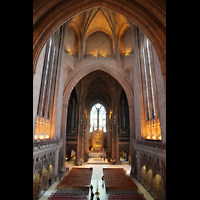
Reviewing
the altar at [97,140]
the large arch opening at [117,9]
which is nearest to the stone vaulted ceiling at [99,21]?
the large arch opening at [117,9]

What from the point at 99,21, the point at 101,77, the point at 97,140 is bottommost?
the point at 97,140

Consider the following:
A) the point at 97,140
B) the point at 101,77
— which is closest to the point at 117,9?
the point at 101,77

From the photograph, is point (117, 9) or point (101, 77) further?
point (101, 77)

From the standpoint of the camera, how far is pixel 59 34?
1933 centimetres

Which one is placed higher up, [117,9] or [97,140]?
[117,9]

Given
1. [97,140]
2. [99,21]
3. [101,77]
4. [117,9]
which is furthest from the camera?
[97,140]

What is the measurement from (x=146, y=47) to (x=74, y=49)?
1414 cm

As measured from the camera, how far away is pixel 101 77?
1233 inches

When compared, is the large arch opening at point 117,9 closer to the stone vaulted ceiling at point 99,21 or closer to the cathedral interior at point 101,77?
the cathedral interior at point 101,77

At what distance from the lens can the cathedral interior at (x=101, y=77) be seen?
32.5ft

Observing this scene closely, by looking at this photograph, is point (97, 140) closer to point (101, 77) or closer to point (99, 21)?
point (101, 77)
